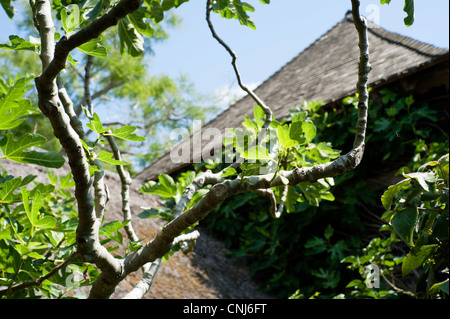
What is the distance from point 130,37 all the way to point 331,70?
5.14 m

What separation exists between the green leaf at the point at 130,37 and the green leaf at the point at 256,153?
0.79 metres

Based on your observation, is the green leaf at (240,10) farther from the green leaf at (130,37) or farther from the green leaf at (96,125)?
the green leaf at (96,125)

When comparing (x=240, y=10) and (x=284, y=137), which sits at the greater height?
(x=240, y=10)

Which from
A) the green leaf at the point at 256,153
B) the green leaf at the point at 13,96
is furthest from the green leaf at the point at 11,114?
the green leaf at the point at 256,153

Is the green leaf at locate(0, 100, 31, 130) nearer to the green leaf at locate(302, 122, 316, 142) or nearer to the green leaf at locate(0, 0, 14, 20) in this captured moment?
the green leaf at locate(0, 0, 14, 20)

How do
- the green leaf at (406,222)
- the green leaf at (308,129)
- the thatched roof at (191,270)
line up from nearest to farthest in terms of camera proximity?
1. the green leaf at (406,222)
2. the green leaf at (308,129)
3. the thatched roof at (191,270)

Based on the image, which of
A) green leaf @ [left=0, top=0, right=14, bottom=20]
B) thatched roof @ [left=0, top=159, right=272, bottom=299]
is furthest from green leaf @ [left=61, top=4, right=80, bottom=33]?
thatched roof @ [left=0, top=159, right=272, bottom=299]

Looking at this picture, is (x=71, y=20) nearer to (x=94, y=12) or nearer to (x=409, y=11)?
(x=94, y=12)

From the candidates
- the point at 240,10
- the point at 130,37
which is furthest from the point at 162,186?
the point at 240,10

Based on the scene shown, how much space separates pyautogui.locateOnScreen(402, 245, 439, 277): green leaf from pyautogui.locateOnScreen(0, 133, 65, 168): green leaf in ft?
3.21

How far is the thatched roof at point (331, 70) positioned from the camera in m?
4.62

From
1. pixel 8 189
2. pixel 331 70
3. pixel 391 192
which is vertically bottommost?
pixel 391 192

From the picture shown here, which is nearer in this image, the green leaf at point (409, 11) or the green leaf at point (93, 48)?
the green leaf at point (93, 48)

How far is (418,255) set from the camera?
43.8 inches
